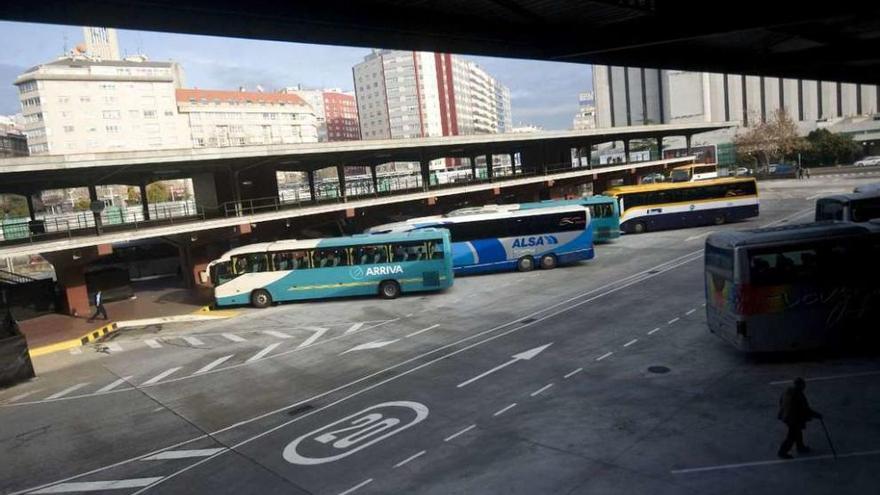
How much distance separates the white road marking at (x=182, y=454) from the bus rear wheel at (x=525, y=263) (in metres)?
20.6

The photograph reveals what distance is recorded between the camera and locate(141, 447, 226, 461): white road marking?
1181 cm

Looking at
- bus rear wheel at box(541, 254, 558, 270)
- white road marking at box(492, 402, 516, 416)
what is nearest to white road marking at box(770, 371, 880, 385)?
white road marking at box(492, 402, 516, 416)

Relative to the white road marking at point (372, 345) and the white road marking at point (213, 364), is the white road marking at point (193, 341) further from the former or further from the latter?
the white road marking at point (372, 345)

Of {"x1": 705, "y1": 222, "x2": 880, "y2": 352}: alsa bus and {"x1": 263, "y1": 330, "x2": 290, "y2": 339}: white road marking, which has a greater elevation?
{"x1": 705, "y1": 222, "x2": 880, "y2": 352}: alsa bus

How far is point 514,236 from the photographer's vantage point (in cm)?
3011

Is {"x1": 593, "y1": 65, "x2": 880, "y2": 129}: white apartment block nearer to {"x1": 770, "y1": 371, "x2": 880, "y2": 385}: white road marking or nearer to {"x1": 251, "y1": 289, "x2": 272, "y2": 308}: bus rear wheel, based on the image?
{"x1": 251, "y1": 289, "x2": 272, "y2": 308}: bus rear wheel

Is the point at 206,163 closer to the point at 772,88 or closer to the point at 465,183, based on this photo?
the point at 465,183

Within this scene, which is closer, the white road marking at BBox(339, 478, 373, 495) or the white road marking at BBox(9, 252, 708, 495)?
the white road marking at BBox(339, 478, 373, 495)

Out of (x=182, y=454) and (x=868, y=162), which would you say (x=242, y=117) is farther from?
(x=182, y=454)

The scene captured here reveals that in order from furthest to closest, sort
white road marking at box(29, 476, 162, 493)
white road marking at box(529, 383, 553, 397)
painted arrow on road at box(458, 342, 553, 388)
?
painted arrow on road at box(458, 342, 553, 388), white road marking at box(529, 383, 553, 397), white road marking at box(29, 476, 162, 493)

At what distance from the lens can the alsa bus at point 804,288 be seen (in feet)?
43.4

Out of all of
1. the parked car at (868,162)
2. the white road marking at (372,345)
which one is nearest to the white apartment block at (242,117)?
the parked car at (868,162)

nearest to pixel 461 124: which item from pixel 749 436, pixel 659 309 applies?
pixel 659 309

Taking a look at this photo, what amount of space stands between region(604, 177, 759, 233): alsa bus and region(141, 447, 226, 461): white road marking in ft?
110
